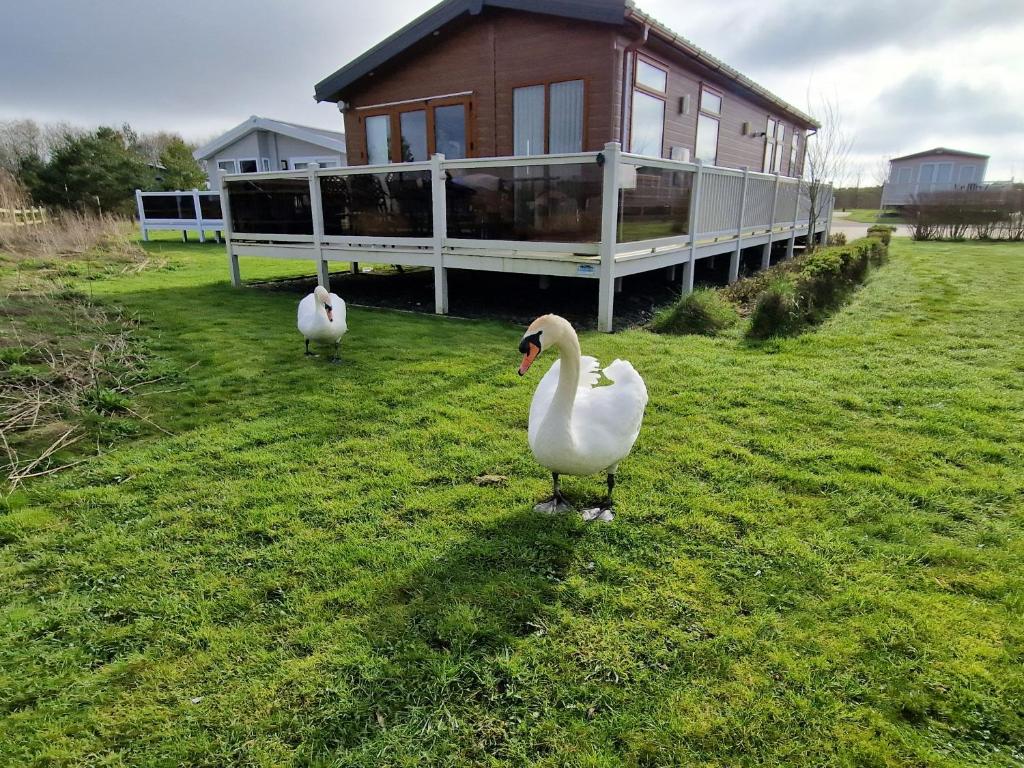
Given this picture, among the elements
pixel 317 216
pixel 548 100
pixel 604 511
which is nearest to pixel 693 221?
pixel 548 100

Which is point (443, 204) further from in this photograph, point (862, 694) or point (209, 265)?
point (209, 265)

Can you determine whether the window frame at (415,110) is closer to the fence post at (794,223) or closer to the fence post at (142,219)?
the fence post at (794,223)

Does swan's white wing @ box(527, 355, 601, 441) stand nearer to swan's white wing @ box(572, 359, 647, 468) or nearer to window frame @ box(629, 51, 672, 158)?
swan's white wing @ box(572, 359, 647, 468)

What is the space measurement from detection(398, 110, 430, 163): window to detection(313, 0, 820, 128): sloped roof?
47.2 inches

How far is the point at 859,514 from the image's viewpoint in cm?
325

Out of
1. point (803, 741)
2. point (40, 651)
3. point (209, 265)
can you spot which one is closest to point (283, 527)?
point (40, 651)

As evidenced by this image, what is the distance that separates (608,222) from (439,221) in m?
2.63

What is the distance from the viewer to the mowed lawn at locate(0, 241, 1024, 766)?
2.01 m

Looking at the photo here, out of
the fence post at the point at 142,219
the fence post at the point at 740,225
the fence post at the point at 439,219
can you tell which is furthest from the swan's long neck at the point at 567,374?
the fence post at the point at 142,219

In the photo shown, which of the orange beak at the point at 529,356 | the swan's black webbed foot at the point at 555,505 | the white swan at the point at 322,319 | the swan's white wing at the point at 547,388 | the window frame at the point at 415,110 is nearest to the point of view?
the orange beak at the point at 529,356

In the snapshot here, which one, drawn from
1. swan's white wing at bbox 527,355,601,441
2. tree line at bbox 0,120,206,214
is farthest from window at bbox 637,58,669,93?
tree line at bbox 0,120,206,214

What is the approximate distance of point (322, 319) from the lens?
590cm

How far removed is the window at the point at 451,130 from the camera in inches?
484

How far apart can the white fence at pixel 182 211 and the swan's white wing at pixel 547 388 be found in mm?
20041
